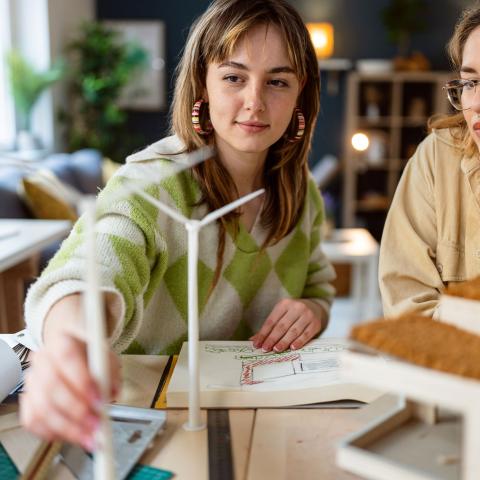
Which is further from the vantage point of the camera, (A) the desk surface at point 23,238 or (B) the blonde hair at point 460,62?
(A) the desk surface at point 23,238

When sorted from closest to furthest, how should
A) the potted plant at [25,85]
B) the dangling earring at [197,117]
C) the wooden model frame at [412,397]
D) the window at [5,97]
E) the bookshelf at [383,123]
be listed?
the wooden model frame at [412,397] < the dangling earring at [197,117] < the potted plant at [25,85] < the window at [5,97] < the bookshelf at [383,123]

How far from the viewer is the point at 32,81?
4789 mm

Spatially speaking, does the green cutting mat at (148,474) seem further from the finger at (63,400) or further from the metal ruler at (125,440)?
the finger at (63,400)

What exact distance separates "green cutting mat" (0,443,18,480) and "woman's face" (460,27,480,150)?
3.10 ft

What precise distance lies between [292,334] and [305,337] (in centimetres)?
3

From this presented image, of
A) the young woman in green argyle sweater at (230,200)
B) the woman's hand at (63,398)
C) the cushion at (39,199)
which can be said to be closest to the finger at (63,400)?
the woman's hand at (63,398)

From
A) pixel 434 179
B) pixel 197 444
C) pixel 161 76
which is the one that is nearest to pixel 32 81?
pixel 161 76

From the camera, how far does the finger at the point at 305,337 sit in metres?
1.22

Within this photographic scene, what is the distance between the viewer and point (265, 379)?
3.48 feet

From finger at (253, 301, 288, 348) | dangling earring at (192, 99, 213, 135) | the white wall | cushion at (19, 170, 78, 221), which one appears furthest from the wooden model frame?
the white wall

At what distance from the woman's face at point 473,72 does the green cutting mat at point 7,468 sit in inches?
37.3

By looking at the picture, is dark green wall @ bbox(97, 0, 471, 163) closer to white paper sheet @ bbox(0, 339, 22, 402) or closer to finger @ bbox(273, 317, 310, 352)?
finger @ bbox(273, 317, 310, 352)

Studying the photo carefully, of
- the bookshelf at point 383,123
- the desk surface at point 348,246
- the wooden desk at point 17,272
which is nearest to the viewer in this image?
the wooden desk at point 17,272

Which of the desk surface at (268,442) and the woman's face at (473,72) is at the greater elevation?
the woman's face at (473,72)
